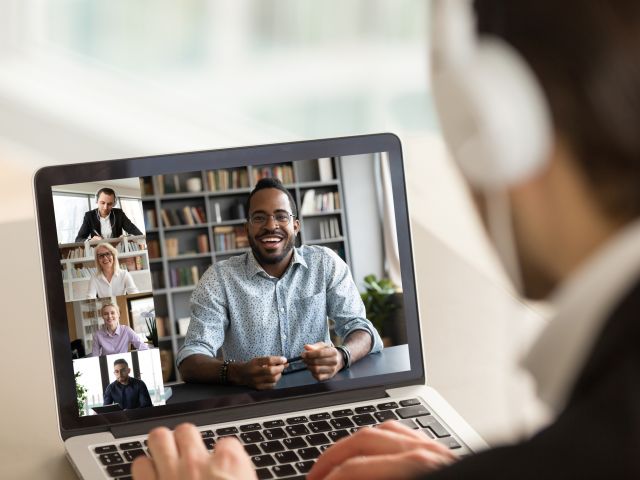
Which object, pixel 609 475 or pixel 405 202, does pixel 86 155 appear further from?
pixel 609 475

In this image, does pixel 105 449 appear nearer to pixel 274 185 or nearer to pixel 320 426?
pixel 320 426

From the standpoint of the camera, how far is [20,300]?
1242 millimetres

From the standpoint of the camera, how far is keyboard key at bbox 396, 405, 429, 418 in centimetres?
105

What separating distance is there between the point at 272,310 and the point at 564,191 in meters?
0.69

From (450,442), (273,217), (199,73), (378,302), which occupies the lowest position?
(450,442)

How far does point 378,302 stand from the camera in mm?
1103

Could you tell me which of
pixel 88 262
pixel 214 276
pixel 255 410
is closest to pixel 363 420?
pixel 255 410

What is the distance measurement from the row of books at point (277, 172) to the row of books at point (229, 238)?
0.21 feet

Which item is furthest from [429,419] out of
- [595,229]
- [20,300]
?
[595,229]

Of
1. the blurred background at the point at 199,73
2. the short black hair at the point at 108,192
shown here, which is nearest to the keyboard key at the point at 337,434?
the short black hair at the point at 108,192

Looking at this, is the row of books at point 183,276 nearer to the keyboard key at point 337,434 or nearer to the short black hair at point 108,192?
the short black hair at point 108,192

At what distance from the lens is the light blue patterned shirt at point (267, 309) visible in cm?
107

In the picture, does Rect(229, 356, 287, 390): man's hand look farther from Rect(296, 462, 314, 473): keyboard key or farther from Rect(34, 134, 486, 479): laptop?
Rect(296, 462, 314, 473): keyboard key

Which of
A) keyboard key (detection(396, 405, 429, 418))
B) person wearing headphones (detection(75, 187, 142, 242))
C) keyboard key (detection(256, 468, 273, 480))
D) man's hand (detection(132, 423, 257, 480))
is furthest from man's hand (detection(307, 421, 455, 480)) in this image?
person wearing headphones (detection(75, 187, 142, 242))
